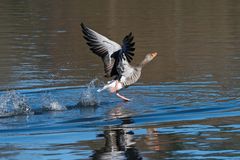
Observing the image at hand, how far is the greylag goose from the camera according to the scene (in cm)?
1395

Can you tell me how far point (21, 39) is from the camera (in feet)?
90.0

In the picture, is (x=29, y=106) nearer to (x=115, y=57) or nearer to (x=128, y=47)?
(x=115, y=57)

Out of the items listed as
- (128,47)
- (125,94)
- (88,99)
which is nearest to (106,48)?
(128,47)

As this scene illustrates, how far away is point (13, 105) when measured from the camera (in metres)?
14.3

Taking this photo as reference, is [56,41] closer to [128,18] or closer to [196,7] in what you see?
[128,18]

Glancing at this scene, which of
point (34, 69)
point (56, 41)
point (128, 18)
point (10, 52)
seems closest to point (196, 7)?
point (128, 18)

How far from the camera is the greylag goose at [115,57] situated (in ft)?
45.8

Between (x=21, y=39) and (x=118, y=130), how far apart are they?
15977 mm

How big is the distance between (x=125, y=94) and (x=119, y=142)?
518 cm

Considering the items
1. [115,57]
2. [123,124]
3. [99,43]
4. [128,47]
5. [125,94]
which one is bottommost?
[123,124]

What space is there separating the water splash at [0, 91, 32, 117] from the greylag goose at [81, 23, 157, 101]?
156 cm

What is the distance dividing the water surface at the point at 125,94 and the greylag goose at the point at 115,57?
399mm

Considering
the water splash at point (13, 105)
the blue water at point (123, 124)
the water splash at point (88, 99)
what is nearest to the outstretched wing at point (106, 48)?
the water splash at point (88, 99)

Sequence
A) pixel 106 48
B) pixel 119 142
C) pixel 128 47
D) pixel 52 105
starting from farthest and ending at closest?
pixel 106 48, pixel 52 105, pixel 128 47, pixel 119 142
